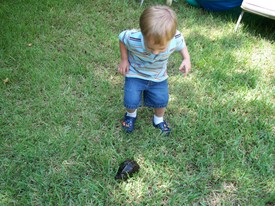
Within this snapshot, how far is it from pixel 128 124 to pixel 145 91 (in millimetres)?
335

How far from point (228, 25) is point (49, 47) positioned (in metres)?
2.37

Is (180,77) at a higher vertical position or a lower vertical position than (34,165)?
higher

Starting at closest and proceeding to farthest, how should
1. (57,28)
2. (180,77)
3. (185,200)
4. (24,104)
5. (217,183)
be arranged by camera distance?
1. (185,200)
2. (217,183)
3. (24,104)
4. (180,77)
5. (57,28)

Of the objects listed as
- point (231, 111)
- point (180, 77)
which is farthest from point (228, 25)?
point (231, 111)

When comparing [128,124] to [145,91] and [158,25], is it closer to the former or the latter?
[145,91]

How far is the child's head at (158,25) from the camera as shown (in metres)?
1.84

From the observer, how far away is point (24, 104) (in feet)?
9.20

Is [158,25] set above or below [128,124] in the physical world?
above

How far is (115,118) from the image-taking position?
2.74 metres

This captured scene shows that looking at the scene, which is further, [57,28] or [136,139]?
[57,28]

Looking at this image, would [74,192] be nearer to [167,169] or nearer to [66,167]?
[66,167]

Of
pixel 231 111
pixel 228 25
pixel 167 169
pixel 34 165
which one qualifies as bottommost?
pixel 34 165

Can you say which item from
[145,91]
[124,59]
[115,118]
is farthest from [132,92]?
[115,118]

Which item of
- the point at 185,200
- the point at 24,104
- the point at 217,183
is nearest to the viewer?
the point at 185,200
